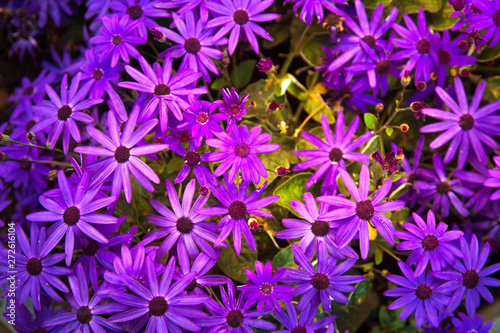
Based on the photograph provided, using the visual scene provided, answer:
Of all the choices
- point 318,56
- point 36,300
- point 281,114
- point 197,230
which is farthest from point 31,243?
point 318,56

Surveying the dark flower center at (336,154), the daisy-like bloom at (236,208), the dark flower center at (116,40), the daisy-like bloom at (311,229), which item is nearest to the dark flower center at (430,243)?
the daisy-like bloom at (311,229)

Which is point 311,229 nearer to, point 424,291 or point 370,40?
point 424,291

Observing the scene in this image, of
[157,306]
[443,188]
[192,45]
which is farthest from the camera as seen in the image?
[443,188]

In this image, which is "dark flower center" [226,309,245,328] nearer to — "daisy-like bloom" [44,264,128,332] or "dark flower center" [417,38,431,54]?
"daisy-like bloom" [44,264,128,332]

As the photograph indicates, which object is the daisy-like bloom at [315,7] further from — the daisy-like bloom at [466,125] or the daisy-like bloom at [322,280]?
the daisy-like bloom at [322,280]

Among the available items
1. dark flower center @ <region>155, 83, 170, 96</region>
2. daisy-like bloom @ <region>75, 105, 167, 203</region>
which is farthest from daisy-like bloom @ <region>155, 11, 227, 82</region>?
daisy-like bloom @ <region>75, 105, 167, 203</region>

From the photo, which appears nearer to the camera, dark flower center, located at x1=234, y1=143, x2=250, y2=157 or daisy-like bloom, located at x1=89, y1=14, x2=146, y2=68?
dark flower center, located at x1=234, y1=143, x2=250, y2=157

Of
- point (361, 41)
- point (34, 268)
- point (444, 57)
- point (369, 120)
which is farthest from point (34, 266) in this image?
point (444, 57)
